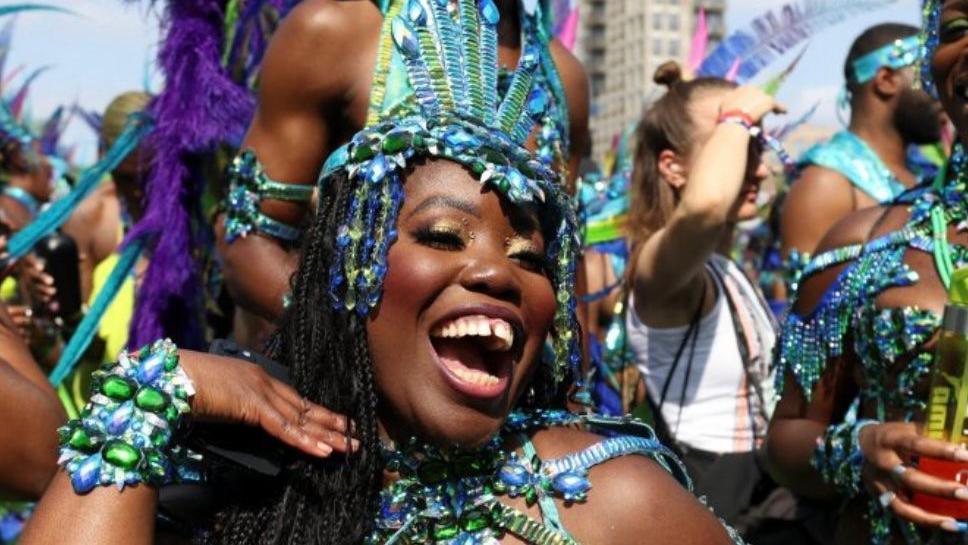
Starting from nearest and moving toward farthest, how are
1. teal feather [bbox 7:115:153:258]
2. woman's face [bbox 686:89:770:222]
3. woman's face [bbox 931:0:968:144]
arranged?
woman's face [bbox 931:0:968:144], teal feather [bbox 7:115:153:258], woman's face [bbox 686:89:770:222]

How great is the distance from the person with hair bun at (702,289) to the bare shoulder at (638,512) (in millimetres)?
1479

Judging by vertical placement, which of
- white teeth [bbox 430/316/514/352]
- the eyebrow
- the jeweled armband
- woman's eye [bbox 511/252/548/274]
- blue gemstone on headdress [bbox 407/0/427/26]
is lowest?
white teeth [bbox 430/316/514/352]

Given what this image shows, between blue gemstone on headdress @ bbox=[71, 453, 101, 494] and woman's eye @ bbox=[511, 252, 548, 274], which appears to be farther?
woman's eye @ bbox=[511, 252, 548, 274]

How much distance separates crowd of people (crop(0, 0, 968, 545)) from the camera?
2.20 metres

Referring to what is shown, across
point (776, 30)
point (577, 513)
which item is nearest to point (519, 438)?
point (577, 513)

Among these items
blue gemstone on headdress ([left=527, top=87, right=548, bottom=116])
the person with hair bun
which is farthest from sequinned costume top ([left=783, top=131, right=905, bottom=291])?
blue gemstone on headdress ([left=527, top=87, right=548, bottom=116])

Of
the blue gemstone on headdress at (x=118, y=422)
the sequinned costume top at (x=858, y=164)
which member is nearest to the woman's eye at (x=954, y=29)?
the blue gemstone on headdress at (x=118, y=422)

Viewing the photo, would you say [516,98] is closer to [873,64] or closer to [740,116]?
[740,116]

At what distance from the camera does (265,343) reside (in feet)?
8.41

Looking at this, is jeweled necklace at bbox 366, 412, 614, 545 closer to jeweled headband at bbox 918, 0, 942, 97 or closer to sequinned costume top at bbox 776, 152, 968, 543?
sequinned costume top at bbox 776, 152, 968, 543

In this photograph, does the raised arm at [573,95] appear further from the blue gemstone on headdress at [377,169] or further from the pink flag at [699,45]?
the pink flag at [699,45]

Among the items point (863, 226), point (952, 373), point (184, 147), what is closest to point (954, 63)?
point (863, 226)

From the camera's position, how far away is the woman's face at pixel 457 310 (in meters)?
2.18

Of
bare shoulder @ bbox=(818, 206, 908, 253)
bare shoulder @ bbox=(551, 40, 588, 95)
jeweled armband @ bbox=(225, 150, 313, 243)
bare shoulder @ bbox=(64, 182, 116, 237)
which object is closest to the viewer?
bare shoulder @ bbox=(818, 206, 908, 253)
